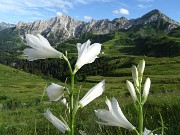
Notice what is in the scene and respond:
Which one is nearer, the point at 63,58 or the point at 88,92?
the point at 63,58

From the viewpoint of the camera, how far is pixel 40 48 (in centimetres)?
193

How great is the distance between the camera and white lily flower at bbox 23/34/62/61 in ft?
6.20

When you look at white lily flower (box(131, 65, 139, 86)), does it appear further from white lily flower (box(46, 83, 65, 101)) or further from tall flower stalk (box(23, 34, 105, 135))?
white lily flower (box(46, 83, 65, 101))

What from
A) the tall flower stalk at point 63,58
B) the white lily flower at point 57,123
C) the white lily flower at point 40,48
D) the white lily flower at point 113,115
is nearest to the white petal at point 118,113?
the white lily flower at point 113,115

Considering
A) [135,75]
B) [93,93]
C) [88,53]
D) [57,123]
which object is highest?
[88,53]

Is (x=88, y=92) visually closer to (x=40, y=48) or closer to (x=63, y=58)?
(x=63, y=58)

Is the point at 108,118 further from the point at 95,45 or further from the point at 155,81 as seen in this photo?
the point at 155,81

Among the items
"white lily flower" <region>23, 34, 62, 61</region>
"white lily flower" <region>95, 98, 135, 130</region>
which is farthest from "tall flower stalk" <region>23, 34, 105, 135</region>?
"white lily flower" <region>95, 98, 135, 130</region>

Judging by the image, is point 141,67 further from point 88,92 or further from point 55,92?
point 55,92

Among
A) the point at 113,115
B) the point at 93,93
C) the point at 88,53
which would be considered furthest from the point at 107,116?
the point at 88,53

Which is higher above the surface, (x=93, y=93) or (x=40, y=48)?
(x=40, y=48)

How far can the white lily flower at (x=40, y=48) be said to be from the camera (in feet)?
6.20

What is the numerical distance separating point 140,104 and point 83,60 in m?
0.44

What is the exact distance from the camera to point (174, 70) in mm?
155875
